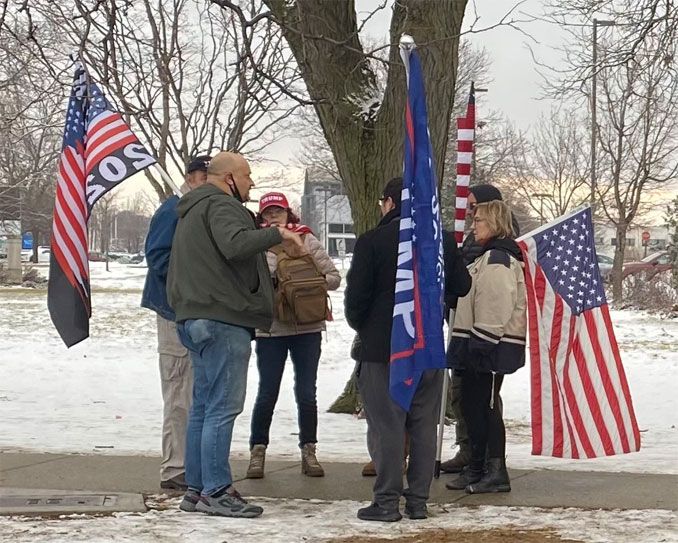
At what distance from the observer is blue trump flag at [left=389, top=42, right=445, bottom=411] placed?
555cm

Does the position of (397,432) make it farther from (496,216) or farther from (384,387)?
(496,216)

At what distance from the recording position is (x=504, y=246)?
6457 mm

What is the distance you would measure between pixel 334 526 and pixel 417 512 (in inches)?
19.6

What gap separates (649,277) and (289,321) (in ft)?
69.2

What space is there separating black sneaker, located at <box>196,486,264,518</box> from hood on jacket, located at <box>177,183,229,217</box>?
1534 millimetres

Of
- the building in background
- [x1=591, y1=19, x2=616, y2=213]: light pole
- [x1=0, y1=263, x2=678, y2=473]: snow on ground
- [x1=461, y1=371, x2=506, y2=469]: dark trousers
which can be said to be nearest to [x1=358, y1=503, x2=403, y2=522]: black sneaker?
[x1=461, y1=371, x2=506, y2=469]: dark trousers

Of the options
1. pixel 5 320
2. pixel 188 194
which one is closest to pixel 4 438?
pixel 188 194

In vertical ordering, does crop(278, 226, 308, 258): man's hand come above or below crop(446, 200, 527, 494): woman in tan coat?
above

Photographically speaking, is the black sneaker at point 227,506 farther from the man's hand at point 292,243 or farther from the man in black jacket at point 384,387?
the man's hand at point 292,243

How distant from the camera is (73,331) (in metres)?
6.85

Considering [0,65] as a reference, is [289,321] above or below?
below

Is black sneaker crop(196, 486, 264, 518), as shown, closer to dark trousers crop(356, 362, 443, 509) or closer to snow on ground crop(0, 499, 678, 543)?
snow on ground crop(0, 499, 678, 543)

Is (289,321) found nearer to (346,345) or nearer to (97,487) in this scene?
(97,487)

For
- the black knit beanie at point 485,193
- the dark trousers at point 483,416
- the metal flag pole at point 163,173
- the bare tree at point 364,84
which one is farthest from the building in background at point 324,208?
the dark trousers at point 483,416
